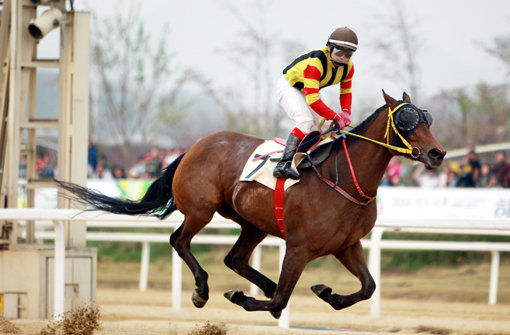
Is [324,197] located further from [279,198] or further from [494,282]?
[494,282]

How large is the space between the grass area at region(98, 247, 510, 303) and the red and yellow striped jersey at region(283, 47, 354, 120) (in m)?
5.05

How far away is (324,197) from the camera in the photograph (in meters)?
5.15

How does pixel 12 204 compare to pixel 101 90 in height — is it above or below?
below

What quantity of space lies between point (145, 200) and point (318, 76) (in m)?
1.84

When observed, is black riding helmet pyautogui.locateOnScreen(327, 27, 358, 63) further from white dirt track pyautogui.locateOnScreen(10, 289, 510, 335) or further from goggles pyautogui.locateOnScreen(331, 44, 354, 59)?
white dirt track pyautogui.locateOnScreen(10, 289, 510, 335)

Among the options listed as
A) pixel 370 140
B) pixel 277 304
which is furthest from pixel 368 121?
pixel 277 304

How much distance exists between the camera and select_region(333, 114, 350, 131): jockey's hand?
5.27m

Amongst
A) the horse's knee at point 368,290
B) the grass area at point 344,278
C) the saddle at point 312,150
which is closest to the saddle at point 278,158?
the saddle at point 312,150

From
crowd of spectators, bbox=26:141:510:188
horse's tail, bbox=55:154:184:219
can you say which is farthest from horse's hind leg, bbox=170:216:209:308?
crowd of spectators, bbox=26:141:510:188

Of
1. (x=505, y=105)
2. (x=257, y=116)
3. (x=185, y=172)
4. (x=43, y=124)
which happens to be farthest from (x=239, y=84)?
(x=185, y=172)

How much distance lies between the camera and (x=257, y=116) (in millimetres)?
19641

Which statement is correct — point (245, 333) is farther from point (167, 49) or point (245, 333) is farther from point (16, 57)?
point (167, 49)

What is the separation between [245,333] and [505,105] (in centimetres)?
1425

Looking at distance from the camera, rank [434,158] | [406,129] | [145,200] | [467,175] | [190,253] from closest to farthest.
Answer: [434,158] < [406,129] < [190,253] < [145,200] < [467,175]
